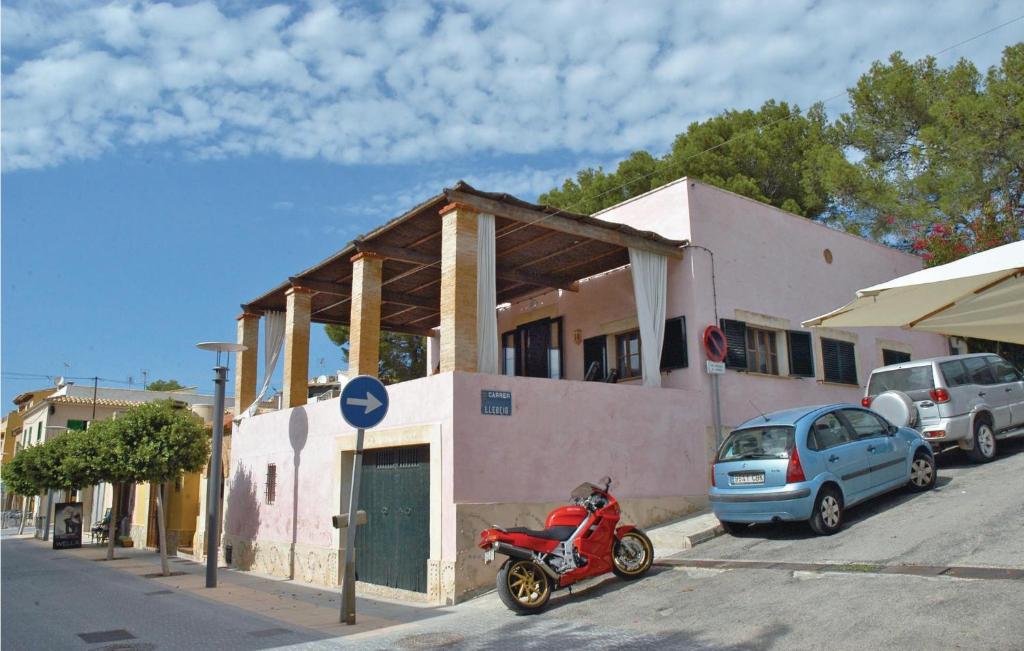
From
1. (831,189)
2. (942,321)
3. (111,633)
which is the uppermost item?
(831,189)

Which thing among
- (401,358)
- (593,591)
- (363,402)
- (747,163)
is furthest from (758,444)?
(401,358)

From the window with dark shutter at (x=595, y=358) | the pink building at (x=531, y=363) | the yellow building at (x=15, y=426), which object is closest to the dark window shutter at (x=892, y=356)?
the pink building at (x=531, y=363)

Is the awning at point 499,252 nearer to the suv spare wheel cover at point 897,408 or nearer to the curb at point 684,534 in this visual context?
the suv spare wheel cover at point 897,408

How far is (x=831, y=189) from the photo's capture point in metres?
23.3

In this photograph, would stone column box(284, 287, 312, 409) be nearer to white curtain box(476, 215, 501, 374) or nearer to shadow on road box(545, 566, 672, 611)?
white curtain box(476, 215, 501, 374)

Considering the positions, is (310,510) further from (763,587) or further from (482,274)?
(763,587)

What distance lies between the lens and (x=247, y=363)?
17.9 metres

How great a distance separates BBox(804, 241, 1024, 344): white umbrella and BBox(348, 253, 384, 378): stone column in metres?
7.55

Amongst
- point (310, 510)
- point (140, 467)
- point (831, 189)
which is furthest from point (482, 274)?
point (831, 189)

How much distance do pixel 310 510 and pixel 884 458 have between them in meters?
9.55

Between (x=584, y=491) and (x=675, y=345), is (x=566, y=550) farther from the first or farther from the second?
(x=675, y=345)

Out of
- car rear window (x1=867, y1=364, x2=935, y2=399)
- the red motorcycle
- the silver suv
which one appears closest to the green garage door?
the red motorcycle

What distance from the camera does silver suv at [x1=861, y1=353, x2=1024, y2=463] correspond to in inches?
480

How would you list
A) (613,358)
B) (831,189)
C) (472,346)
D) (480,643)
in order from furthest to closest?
1. (831,189)
2. (613,358)
3. (472,346)
4. (480,643)
